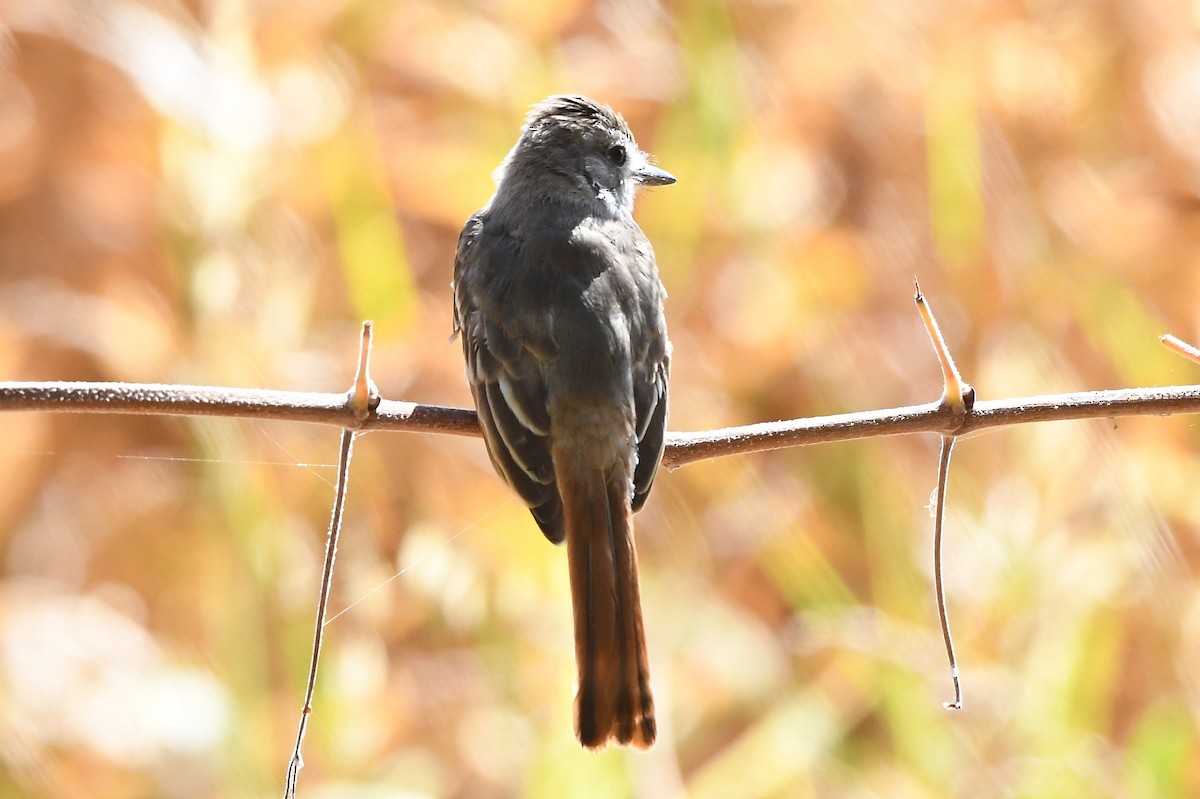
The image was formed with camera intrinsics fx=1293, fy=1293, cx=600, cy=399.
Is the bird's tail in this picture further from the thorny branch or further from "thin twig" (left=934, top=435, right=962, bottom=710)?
"thin twig" (left=934, top=435, right=962, bottom=710)

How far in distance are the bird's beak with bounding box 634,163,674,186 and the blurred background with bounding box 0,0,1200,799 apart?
46.9 inches

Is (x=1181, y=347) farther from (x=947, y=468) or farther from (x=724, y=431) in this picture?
(x=724, y=431)

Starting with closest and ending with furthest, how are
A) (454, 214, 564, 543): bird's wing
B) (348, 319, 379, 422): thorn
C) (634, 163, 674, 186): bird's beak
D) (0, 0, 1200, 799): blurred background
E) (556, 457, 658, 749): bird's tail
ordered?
(348, 319, 379, 422): thorn → (556, 457, 658, 749): bird's tail → (454, 214, 564, 543): bird's wing → (634, 163, 674, 186): bird's beak → (0, 0, 1200, 799): blurred background

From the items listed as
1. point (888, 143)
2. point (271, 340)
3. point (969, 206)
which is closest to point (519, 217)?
point (271, 340)

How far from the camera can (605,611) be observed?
2113 millimetres

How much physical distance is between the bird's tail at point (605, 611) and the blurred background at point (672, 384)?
1574 millimetres

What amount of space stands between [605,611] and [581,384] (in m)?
0.47

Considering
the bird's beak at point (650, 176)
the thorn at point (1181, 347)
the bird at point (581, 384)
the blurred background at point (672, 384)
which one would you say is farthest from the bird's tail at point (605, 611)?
the blurred background at point (672, 384)

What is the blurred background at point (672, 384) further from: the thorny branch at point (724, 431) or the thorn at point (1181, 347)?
the thorn at point (1181, 347)

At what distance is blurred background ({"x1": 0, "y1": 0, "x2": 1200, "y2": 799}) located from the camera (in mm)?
4062

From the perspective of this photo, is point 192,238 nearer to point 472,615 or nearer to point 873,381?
point 472,615

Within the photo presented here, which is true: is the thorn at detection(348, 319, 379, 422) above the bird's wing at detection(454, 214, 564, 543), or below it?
below

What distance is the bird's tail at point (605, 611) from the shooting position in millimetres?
2029

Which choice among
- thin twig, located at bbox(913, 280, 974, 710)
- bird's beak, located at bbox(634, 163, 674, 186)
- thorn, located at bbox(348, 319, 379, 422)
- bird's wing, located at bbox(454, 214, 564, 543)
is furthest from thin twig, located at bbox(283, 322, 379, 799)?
bird's beak, located at bbox(634, 163, 674, 186)
